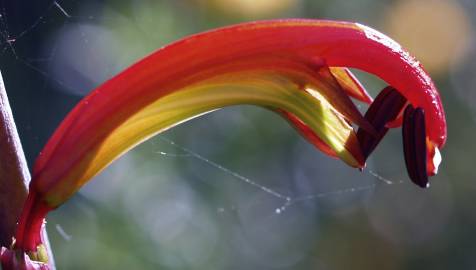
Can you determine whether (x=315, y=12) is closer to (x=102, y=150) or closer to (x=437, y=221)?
(x=437, y=221)

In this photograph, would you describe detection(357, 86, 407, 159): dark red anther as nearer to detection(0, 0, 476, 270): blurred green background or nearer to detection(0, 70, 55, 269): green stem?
detection(0, 70, 55, 269): green stem

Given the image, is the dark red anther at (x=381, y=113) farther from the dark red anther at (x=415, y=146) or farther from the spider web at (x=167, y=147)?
the spider web at (x=167, y=147)

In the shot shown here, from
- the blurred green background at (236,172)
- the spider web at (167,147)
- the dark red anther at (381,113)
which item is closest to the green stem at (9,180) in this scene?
the dark red anther at (381,113)

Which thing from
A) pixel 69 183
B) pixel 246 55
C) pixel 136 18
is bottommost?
pixel 69 183

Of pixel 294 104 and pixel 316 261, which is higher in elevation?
pixel 294 104

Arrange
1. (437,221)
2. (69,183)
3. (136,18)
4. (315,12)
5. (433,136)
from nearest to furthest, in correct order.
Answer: (69,183) → (433,136) → (136,18) → (315,12) → (437,221)

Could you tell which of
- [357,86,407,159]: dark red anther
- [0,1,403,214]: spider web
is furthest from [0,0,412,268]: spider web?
[357,86,407,159]: dark red anther

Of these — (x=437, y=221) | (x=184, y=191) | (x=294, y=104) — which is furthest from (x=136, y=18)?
(x=294, y=104)

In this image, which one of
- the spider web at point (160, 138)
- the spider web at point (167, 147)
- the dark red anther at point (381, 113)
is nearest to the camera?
the dark red anther at point (381, 113)

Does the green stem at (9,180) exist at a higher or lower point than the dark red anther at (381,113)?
lower
